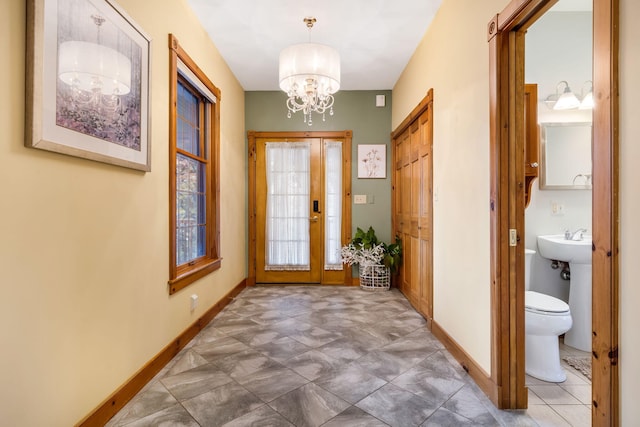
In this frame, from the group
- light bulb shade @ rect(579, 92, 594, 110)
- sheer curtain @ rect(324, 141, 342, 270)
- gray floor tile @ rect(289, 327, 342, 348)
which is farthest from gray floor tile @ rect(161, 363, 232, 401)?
light bulb shade @ rect(579, 92, 594, 110)

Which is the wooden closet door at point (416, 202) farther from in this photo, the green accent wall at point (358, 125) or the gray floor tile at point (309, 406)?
the gray floor tile at point (309, 406)

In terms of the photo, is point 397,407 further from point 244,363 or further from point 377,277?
point 377,277

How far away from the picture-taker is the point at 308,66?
2.68m

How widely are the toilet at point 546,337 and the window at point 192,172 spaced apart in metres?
2.35

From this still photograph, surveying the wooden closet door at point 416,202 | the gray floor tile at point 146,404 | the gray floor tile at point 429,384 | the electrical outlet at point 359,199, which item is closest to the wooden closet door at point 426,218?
the wooden closet door at point 416,202

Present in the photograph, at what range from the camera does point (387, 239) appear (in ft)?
14.9

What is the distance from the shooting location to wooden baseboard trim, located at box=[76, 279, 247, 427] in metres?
1.53

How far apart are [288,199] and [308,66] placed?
2.14 m

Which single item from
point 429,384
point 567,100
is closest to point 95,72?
point 429,384

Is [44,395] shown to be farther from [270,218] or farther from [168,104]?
[270,218]

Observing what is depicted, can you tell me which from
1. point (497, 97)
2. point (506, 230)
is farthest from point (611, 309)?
point (497, 97)

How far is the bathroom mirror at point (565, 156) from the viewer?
9.12ft

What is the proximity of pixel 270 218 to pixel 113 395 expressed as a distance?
3.04 m

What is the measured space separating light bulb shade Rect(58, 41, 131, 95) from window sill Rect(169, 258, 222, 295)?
1273mm
